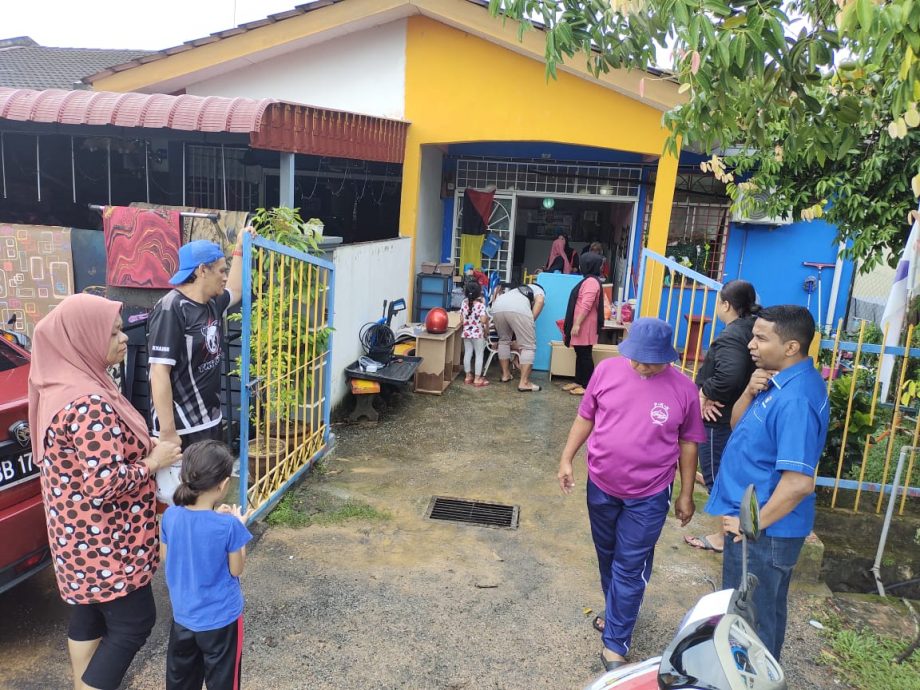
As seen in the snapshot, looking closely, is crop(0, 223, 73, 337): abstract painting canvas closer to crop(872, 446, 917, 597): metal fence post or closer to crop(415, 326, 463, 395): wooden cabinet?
crop(415, 326, 463, 395): wooden cabinet

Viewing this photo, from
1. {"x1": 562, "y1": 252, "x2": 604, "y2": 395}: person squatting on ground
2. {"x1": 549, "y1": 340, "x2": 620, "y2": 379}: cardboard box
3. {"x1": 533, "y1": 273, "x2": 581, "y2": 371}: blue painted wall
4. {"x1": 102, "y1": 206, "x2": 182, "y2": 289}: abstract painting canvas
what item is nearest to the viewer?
{"x1": 102, "y1": 206, "x2": 182, "y2": 289}: abstract painting canvas

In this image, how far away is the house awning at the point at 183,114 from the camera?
5383mm

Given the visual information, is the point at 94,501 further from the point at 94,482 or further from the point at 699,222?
the point at 699,222

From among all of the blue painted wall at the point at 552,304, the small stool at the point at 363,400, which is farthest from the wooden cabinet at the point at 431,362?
the blue painted wall at the point at 552,304

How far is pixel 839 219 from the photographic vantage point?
526 cm

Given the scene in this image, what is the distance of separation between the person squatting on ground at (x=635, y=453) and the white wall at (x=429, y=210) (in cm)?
670

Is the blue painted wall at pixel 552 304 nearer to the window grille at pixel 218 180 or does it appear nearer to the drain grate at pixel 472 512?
the window grille at pixel 218 180

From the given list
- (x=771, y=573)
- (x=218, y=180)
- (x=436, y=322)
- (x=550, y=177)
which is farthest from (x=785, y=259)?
(x=771, y=573)

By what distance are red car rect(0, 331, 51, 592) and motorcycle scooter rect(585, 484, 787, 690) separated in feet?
8.10

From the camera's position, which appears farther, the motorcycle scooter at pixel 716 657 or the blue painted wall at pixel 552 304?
the blue painted wall at pixel 552 304

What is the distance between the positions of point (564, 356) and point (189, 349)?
612cm

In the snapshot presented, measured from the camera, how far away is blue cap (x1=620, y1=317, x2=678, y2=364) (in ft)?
9.86

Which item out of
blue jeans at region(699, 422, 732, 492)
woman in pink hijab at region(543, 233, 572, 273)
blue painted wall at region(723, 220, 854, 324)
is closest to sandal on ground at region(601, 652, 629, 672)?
blue jeans at region(699, 422, 732, 492)

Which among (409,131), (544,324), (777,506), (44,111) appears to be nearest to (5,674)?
(777,506)
